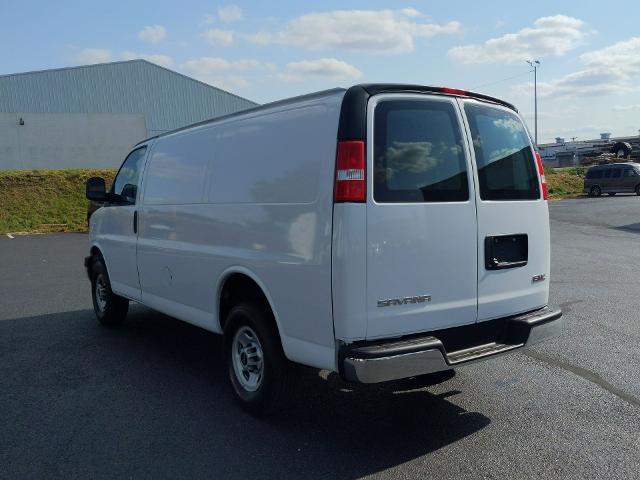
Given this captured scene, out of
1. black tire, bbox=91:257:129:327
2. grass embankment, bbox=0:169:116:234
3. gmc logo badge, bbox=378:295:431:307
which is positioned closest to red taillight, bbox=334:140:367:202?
gmc logo badge, bbox=378:295:431:307

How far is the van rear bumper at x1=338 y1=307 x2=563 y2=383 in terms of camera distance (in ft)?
11.1

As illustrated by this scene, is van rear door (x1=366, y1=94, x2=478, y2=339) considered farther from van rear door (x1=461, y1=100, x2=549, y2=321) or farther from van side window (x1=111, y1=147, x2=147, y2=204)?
van side window (x1=111, y1=147, x2=147, y2=204)

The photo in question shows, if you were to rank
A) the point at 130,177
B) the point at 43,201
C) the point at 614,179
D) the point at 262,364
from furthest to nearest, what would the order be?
the point at 614,179, the point at 43,201, the point at 130,177, the point at 262,364

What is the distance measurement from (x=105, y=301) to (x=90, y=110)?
115 feet

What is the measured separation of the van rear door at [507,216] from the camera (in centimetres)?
401

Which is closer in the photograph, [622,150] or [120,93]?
[120,93]

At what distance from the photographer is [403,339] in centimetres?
363

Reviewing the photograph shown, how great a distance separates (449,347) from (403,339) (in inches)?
17.1

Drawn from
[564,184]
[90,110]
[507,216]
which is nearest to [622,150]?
[564,184]

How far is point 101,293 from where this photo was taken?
7297mm

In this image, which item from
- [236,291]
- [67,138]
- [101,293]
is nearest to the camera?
[236,291]

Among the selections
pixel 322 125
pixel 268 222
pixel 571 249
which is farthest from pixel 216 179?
pixel 571 249

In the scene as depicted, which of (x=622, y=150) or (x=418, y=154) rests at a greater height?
(x=622, y=150)

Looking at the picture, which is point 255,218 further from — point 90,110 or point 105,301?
point 90,110
